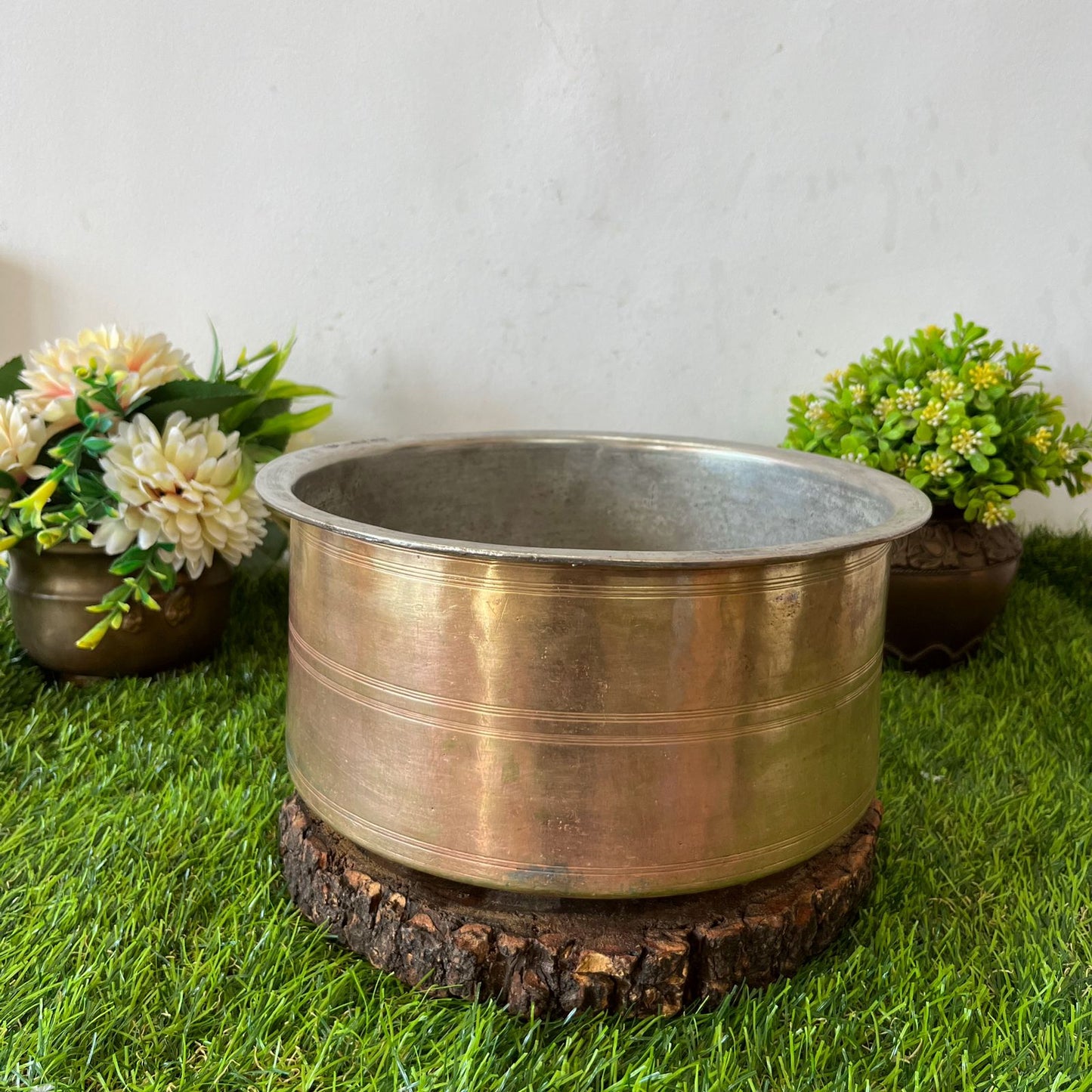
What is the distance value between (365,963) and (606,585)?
530 millimetres

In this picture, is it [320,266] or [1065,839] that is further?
[320,266]

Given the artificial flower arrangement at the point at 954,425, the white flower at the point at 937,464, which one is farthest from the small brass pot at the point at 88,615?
the white flower at the point at 937,464

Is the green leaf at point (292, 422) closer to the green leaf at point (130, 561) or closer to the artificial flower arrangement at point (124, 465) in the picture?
the artificial flower arrangement at point (124, 465)

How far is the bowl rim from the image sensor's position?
2.73 feet

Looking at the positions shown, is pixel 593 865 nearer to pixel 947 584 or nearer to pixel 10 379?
pixel 947 584

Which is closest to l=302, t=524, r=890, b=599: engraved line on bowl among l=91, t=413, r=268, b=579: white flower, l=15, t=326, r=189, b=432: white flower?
l=91, t=413, r=268, b=579: white flower

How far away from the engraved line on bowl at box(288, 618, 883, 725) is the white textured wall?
1.08 meters

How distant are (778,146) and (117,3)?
4.19ft

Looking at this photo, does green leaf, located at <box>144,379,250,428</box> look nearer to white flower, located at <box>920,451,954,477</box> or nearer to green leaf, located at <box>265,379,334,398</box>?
green leaf, located at <box>265,379,334,398</box>

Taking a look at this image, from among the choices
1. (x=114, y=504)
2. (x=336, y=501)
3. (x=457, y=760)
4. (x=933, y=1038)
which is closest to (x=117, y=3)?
(x=114, y=504)

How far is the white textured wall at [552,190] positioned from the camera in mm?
1780

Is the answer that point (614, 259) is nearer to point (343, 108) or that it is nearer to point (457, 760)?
point (343, 108)

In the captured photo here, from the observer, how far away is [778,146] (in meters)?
1.85

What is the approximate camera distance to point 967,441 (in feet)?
5.46
